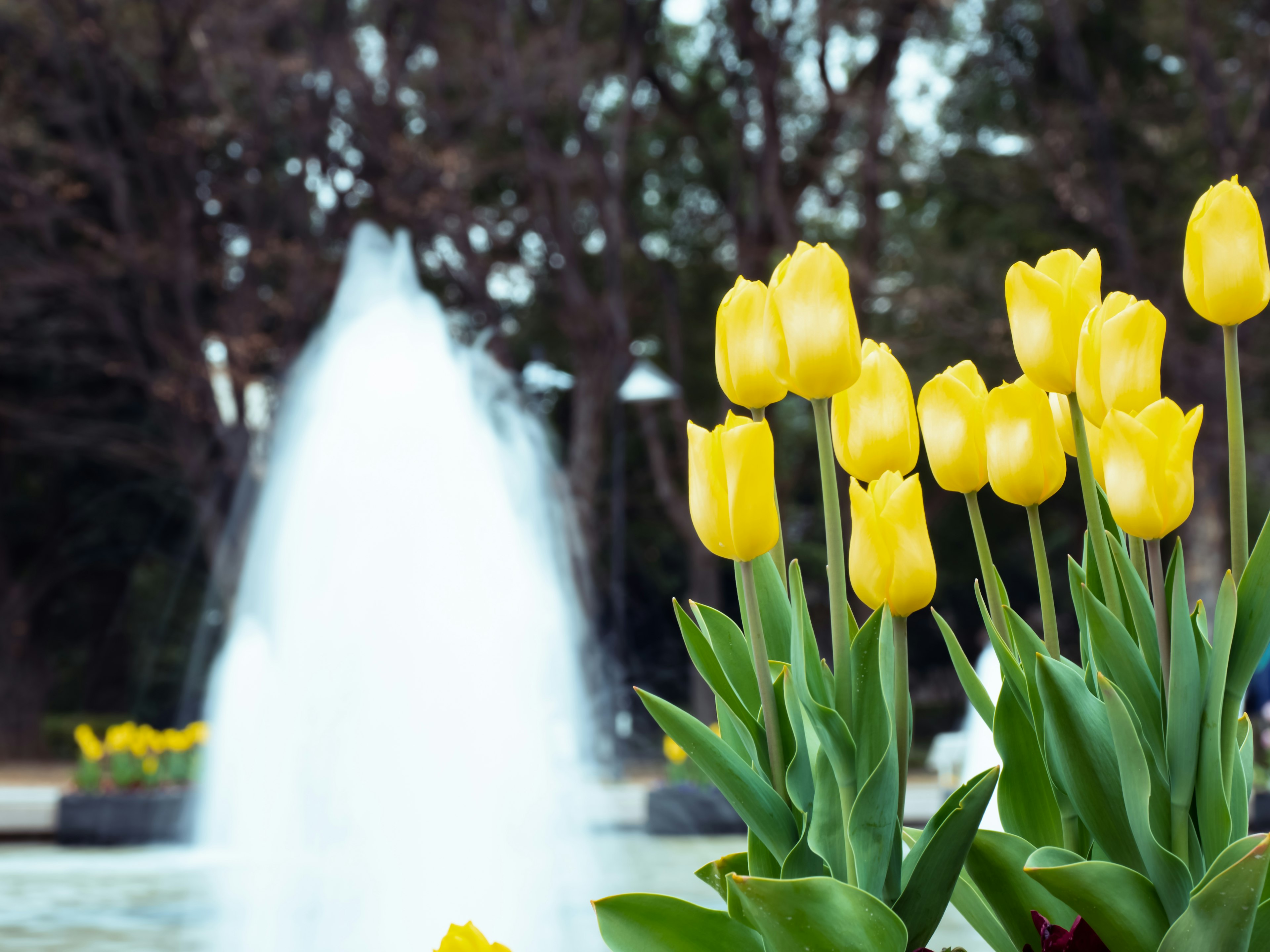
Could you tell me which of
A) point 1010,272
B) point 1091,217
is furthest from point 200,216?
point 1010,272

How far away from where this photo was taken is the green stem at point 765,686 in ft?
3.79

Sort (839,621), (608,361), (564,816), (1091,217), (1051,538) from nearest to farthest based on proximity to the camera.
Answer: (839,621)
(564,816)
(1091,217)
(608,361)
(1051,538)

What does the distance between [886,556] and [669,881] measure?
6114mm

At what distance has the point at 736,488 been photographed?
1.16 m

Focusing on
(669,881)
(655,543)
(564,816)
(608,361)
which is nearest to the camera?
(669,881)

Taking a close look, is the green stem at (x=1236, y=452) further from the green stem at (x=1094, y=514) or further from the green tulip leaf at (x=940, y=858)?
the green tulip leaf at (x=940, y=858)

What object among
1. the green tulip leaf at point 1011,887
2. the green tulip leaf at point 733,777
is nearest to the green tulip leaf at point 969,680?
the green tulip leaf at point 1011,887

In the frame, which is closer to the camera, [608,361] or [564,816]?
[564,816]

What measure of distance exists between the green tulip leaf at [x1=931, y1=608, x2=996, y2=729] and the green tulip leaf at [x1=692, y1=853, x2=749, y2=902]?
28 centimetres

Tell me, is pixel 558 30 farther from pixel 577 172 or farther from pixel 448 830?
pixel 448 830

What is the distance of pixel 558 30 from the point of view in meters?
16.2

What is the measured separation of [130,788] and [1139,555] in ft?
32.0

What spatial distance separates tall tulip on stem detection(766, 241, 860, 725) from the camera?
3.89 ft

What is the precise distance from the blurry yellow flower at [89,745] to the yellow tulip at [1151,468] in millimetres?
9192
